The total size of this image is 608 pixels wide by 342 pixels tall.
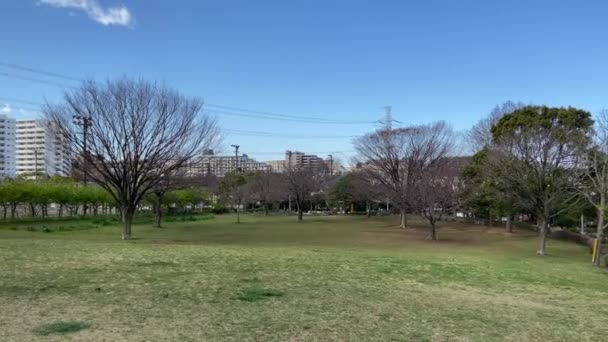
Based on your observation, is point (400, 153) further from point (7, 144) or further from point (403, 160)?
point (7, 144)

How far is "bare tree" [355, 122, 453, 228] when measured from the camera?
4612 centimetres

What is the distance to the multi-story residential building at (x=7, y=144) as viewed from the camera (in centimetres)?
7406

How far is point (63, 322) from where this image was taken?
17.5 feet

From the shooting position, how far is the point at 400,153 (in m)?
48.2

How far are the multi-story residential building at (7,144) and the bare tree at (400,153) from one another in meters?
53.8

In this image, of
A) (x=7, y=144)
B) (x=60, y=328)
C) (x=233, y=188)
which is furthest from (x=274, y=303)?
(x=7, y=144)

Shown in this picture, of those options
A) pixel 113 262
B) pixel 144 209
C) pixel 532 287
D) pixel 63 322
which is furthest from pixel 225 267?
pixel 144 209

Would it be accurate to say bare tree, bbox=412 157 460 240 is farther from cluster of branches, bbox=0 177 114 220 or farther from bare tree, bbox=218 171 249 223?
bare tree, bbox=218 171 249 223

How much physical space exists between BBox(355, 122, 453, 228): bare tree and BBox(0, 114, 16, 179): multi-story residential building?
5383 cm

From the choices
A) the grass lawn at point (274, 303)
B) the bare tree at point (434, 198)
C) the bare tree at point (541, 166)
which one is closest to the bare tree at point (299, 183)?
the bare tree at point (434, 198)

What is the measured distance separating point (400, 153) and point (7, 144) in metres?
60.9

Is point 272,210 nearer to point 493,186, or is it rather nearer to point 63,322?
point 493,186

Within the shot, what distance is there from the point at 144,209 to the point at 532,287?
71.8 metres

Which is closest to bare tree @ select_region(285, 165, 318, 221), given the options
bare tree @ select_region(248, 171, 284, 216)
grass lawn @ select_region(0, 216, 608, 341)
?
bare tree @ select_region(248, 171, 284, 216)
